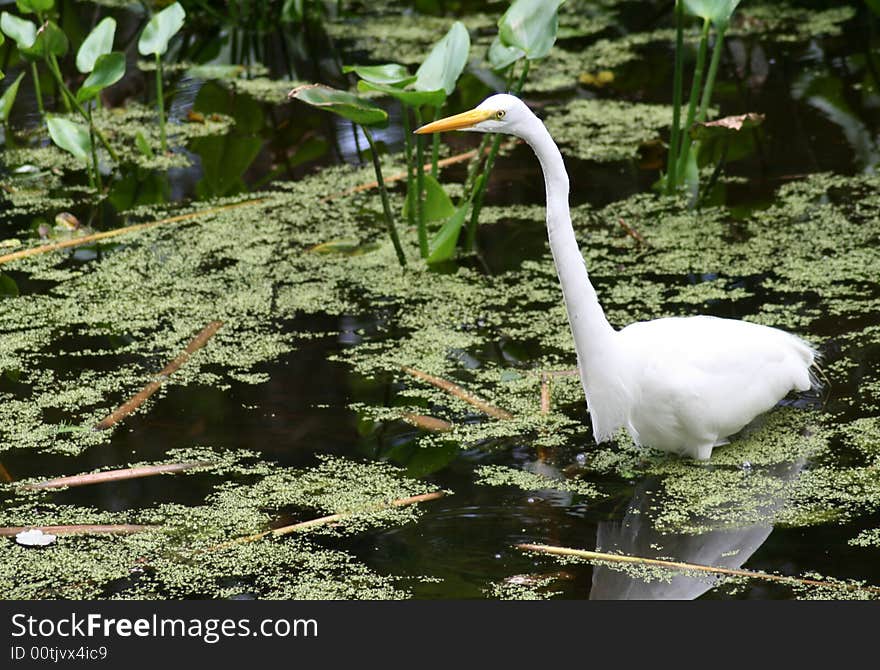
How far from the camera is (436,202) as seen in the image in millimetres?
3711

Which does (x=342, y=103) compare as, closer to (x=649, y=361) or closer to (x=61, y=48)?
(x=649, y=361)

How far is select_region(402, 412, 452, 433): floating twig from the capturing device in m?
2.87

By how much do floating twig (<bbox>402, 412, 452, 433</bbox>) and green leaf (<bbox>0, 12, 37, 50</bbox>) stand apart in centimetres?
217

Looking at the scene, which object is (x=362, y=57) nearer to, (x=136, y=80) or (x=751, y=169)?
(x=136, y=80)

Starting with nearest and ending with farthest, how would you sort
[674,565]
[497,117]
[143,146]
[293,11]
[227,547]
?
[674,565] < [227,547] < [497,117] < [143,146] < [293,11]

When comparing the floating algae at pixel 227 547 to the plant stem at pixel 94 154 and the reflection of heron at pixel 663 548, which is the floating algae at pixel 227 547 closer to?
the reflection of heron at pixel 663 548

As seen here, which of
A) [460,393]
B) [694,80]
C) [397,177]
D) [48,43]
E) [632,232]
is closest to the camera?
[460,393]

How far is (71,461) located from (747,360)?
58.8 inches

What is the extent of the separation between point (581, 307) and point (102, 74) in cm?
214

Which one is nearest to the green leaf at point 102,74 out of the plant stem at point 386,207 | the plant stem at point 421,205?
the plant stem at point 386,207

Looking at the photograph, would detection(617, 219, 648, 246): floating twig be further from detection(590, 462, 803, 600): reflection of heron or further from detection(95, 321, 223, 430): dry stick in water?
detection(590, 462, 803, 600): reflection of heron

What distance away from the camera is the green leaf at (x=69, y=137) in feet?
13.6

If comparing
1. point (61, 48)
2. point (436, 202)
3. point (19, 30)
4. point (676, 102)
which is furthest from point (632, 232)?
point (19, 30)

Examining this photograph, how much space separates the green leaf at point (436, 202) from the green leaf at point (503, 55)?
40 cm
